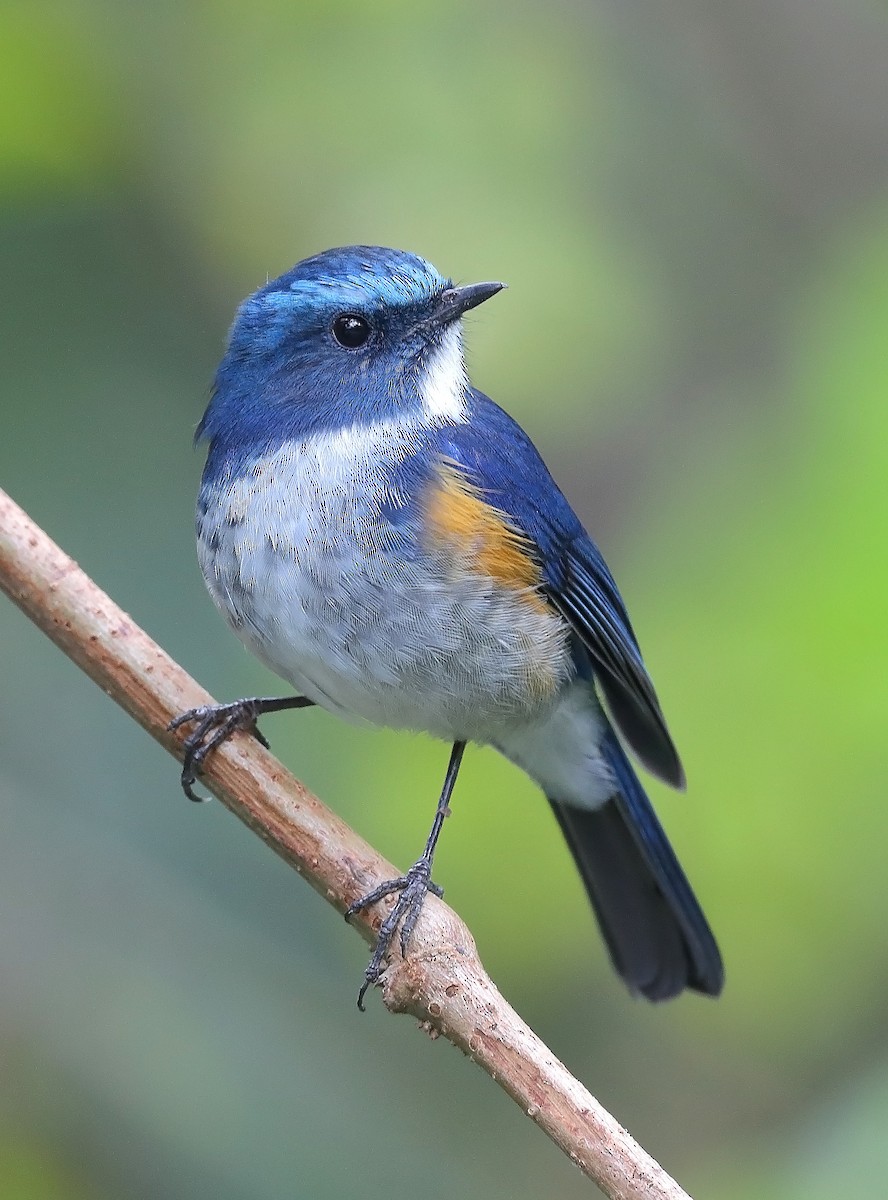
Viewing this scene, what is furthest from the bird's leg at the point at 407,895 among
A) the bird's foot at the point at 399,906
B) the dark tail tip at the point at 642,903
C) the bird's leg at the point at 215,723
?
the dark tail tip at the point at 642,903

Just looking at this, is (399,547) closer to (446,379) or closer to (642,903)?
(446,379)

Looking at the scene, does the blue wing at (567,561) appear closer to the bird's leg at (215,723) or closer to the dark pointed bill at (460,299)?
the dark pointed bill at (460,299)

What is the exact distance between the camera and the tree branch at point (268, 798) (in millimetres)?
2750

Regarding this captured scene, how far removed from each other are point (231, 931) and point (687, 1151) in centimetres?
166

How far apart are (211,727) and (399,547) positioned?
25.0 inches

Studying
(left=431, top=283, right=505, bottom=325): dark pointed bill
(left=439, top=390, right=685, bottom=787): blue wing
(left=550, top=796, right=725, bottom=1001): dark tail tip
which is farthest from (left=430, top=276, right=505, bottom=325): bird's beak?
(left=550, top=796, right=725, bottom=1001): dark tail tip

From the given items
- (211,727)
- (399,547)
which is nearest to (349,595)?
(399,547)

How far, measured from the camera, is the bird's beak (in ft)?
11.2

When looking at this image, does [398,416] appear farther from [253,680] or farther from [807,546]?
[807,546]

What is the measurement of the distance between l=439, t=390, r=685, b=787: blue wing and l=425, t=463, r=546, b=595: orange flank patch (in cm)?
6

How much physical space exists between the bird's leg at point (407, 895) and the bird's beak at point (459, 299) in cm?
109

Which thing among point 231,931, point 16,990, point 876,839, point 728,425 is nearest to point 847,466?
point 728,425

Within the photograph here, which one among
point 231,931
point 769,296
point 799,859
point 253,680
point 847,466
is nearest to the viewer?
point 847,466

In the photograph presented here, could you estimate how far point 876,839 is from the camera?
319cm
